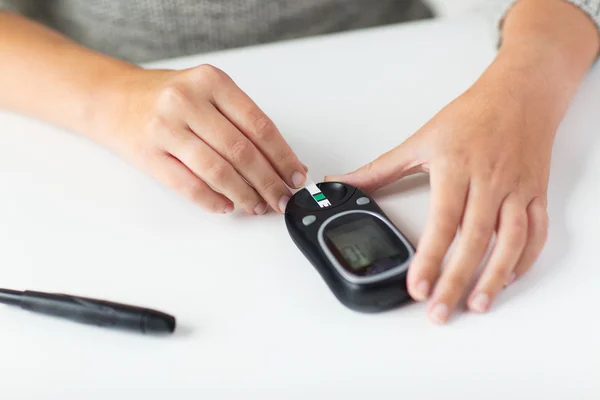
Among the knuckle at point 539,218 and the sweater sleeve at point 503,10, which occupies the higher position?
the sweater sleeve at point 503,10

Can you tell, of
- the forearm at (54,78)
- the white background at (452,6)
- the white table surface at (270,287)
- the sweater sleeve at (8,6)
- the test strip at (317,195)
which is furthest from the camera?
the white background at (452,6)

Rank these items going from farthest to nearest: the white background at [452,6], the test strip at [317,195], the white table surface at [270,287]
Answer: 1. the white background at [452,6]
2. the test strip at [317,195]
3. the white table surface at [270,287]

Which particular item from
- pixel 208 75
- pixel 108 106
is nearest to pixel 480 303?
pixel 208 75

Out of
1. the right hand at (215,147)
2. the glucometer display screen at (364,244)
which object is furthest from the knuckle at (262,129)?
the glucometer display screen at (364,244)

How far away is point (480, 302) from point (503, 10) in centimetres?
42

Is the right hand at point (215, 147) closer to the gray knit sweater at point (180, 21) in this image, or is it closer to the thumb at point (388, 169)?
the thumb at point (388, 169)

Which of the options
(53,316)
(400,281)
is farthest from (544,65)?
(53,316)

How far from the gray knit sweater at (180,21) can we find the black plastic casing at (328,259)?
1.27 feet

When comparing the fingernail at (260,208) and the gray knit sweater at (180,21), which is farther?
the gray knit sweater at (180,21)

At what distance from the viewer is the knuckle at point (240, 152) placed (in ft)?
1.72

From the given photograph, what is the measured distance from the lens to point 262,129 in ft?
1.74

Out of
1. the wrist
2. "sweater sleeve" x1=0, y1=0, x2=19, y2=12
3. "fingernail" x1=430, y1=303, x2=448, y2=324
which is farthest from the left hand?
"sweater sleeve" x1=0, y1=0, x2=19, y2=12

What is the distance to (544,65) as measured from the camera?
23.8 inches

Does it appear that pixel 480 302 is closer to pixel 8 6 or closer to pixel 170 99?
pixel 170 99
